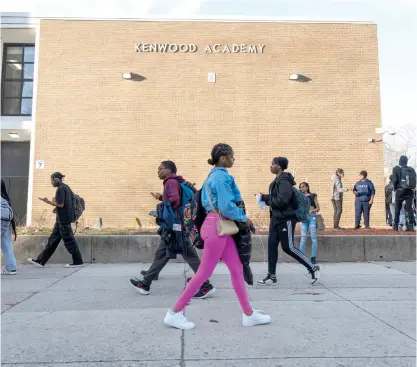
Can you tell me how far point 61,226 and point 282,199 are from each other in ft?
14.9

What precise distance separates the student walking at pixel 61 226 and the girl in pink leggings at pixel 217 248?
190 inches

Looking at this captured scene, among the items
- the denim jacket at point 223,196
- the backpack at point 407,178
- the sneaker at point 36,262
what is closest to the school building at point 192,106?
the backpack at point 407,178

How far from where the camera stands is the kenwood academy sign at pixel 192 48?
1473 cm

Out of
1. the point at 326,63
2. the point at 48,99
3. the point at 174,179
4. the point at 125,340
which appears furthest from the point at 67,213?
the point at 326,63

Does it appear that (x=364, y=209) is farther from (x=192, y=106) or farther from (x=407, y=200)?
(x=192, y=106)

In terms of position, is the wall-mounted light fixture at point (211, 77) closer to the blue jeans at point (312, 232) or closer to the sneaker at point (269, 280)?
the blue jeans at point (312, 232)

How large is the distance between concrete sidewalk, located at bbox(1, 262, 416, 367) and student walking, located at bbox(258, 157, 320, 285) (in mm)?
387

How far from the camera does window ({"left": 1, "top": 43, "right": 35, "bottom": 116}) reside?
16.4 meters

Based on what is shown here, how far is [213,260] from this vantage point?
142 inches

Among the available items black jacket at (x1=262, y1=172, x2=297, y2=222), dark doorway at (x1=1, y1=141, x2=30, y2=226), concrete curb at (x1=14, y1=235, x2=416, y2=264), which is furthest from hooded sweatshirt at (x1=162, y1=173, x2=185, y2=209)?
dark doorway at (x1=1, y1=141, x2=30, y2=226)

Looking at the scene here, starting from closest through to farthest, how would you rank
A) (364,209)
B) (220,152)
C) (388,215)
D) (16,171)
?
(220,152)
(364,209)
(388,215)
(16,171)

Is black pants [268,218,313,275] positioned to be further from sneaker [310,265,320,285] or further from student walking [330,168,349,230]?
student walking [330,168,349,230]

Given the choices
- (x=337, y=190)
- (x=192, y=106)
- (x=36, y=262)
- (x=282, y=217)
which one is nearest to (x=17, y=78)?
(x=192, y=106)

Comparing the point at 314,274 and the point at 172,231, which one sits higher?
the point at 172,231
